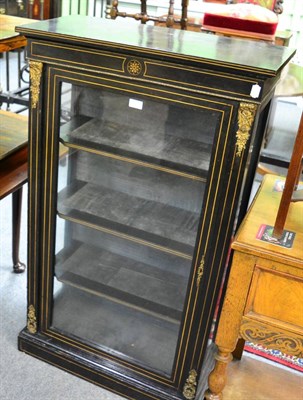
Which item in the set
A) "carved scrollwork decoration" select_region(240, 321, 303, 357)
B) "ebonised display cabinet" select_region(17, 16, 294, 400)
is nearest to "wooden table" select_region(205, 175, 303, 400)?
"carved scrollwork decoration" select_region(240, 321, 303, 357)

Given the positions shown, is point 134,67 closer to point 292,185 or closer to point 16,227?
point 292,185

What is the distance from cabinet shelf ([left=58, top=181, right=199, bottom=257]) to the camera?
146 centimetres

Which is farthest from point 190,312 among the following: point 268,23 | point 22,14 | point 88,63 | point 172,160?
point 22,14

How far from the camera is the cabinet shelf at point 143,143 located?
1.34m

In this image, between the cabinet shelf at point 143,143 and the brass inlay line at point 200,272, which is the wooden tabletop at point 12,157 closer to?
the cabinet shelf at point 143,143

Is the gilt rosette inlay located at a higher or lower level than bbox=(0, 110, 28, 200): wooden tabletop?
higher

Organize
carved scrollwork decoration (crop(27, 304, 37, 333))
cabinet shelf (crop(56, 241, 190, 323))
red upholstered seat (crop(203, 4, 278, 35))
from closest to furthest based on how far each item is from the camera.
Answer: cabinet shelf (crop(56, 241, 190, 323)), carved scrollwork decoration (crop(27, 304, 37, 333)), red upholstered seat (crop(203, 4, 278, 35))

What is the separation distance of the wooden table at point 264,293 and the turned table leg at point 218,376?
22mm

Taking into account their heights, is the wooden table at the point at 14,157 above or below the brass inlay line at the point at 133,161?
below

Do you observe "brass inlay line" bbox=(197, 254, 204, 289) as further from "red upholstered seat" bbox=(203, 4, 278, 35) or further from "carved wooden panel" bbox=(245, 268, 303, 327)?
"red upholstered seat" bbox=(203, 4, 278, 35)

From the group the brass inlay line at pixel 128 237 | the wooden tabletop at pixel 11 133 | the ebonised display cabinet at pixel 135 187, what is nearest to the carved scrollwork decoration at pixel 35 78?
the ebonised display cabinet at pixel 135 187

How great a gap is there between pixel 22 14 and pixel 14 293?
423 cm

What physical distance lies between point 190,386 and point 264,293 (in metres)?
0.52

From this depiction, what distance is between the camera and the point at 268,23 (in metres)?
3.25
